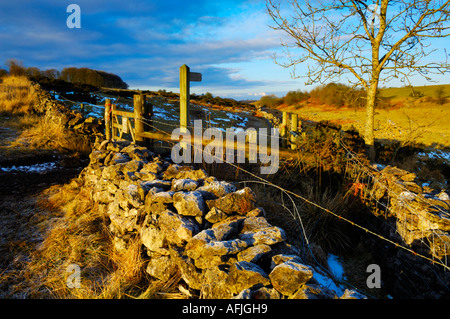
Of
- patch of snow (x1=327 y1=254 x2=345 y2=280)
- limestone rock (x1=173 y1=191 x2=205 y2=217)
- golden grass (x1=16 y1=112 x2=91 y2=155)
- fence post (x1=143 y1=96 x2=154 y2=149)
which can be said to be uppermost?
fence post (x1=143 y1=96 x2=154 y2=149)

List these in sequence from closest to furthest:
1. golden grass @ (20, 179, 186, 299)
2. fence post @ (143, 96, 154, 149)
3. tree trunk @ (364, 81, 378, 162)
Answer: golden grass @ (20, 179, 186, 299), fence post @ (143, 96, 154, 149), tree trunk @ (364, 81, 378, 162)

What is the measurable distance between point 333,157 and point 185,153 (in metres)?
3.14

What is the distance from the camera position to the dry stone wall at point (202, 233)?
2.01m

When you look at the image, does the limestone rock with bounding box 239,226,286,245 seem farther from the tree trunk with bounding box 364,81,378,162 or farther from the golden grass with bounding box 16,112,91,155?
the golden grass with bounding box 16,112,91,155

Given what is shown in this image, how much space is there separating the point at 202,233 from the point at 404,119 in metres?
21.9

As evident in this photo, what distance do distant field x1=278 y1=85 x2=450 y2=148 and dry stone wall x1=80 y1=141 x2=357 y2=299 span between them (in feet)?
27.1

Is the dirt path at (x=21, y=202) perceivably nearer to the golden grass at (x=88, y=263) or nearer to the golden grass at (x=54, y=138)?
the golden grass at (x=88, y=263)

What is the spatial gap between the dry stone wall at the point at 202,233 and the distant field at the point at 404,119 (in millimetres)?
8270

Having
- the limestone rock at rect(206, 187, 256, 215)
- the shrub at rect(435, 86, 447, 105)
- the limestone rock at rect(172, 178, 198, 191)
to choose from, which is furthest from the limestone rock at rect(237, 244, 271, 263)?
the shrub at rect(435, 86, 447, 105)

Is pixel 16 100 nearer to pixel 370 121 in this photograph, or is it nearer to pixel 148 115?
pixel 148 115

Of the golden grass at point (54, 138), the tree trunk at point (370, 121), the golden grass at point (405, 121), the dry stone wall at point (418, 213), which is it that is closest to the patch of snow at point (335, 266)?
the dry stone wall at point (418, 213)

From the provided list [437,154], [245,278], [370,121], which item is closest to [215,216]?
[245,278]

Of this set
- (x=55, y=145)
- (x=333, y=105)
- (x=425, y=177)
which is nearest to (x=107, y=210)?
(x=55, y=145)

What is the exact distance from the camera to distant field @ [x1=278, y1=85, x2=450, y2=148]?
47.1 ft
